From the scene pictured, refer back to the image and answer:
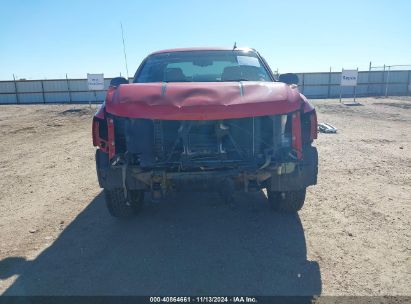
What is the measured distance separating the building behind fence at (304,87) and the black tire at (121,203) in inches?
931

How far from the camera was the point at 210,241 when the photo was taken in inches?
144

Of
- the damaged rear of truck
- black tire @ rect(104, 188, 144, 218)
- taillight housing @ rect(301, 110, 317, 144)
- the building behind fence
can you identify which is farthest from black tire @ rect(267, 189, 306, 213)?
the building behind fence

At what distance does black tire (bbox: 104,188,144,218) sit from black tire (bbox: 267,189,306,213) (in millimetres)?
1632

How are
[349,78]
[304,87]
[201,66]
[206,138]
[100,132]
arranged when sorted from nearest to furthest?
[206,138] → [100,132] → [201,66] → [349,78] → [304,87]

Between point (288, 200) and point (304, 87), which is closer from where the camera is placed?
point (288, 200)

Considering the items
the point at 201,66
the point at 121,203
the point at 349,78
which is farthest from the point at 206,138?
the point at 349,78

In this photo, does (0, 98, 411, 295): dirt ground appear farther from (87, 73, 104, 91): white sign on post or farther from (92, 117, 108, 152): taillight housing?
(87, 73, 104, 91): white sign on post

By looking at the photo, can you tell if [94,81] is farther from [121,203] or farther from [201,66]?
[121,203]

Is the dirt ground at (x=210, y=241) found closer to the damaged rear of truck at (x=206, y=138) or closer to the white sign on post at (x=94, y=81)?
the damaged rear of truck at (x=206, y=138)

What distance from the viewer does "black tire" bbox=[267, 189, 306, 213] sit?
405 centimetres

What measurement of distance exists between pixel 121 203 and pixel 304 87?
24872 millimetres

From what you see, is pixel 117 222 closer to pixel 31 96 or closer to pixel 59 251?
pixel 59 251

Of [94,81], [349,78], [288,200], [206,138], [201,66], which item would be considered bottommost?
[288,200]

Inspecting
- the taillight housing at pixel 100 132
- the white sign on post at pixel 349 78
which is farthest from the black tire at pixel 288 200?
the white sign on post at pixel 349 78
